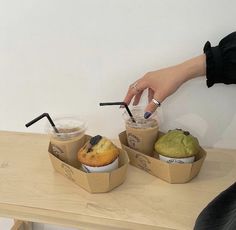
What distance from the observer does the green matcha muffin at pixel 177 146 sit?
2.85 ft

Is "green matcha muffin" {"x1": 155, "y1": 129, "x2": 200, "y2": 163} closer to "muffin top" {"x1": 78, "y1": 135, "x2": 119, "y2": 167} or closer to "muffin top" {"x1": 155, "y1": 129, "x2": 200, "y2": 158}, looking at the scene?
"muffin top" {"x1": 155, "y1": 129, "x2": 200, "y2": 158}

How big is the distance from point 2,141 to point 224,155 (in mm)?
756

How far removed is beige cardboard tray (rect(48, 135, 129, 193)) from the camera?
83 centimetres

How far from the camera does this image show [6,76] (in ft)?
3.86

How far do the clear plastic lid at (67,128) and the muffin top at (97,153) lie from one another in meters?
0.07

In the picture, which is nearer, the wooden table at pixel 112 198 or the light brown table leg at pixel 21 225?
the wooden table at pixel 112 198

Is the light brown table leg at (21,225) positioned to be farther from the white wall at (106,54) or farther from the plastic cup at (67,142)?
the plastic cup at (67,142)

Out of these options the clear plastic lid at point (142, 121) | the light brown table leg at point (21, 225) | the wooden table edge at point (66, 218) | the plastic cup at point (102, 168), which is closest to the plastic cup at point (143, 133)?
the clear plastic lid at point (142, 121)

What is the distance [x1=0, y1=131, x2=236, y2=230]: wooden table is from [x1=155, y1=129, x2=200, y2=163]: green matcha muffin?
3.4 inches

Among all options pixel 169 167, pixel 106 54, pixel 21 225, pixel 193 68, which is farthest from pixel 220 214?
pixel 21 225

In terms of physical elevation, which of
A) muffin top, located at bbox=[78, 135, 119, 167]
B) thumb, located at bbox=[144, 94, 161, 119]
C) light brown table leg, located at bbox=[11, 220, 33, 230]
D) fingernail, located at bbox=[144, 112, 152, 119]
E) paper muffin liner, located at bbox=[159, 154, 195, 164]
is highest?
thumb, located at bbox=[144, 94, 161, 119]

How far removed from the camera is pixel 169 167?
0.86 metres

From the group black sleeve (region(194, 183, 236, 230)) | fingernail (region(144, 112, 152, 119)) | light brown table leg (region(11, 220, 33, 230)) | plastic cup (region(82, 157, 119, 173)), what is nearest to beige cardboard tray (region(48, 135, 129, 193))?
plastic cup (region(82, 157, 119, 173))

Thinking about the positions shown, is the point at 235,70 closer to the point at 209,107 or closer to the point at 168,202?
the point at 209,107
